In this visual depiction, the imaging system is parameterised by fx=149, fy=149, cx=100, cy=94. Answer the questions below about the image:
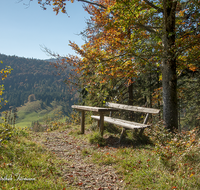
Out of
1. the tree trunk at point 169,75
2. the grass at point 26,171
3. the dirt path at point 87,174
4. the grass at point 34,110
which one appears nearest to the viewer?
the grass at point 26,171

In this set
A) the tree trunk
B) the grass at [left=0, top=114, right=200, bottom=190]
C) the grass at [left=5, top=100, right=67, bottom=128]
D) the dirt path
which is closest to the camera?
the grass at [left=0, top=114, right=200, bottom=190]

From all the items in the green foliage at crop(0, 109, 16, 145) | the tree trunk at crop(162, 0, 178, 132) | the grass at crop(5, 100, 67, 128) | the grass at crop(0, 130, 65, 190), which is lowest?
the grass at crop(5, 100, 67, 128)

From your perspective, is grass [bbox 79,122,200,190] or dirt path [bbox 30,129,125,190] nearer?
grass [bbox 79,122,200,190]

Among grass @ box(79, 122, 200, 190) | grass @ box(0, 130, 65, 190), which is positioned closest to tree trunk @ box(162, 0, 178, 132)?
grass @ box(79, 122, 200, 190)

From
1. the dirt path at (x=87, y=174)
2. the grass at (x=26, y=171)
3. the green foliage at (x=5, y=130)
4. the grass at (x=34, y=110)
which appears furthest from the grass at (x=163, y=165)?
the grass at (x=34, y=110)

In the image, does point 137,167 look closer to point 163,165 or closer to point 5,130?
point 163,165

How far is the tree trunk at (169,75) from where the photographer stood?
490cm

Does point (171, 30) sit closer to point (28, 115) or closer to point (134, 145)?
point (134, 145)

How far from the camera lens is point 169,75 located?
4953 millimetres

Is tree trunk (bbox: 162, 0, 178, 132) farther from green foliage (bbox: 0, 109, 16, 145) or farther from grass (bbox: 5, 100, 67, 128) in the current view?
grass (bbox: 5, 100, 67, 128)

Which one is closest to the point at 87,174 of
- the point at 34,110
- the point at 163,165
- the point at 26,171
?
the point at 26,171

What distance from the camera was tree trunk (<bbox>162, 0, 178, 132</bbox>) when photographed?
4.90 metres

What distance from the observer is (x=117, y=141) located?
5.75 m

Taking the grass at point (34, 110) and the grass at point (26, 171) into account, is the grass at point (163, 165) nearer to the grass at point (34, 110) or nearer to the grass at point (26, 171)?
the grass at point (26, 171)
